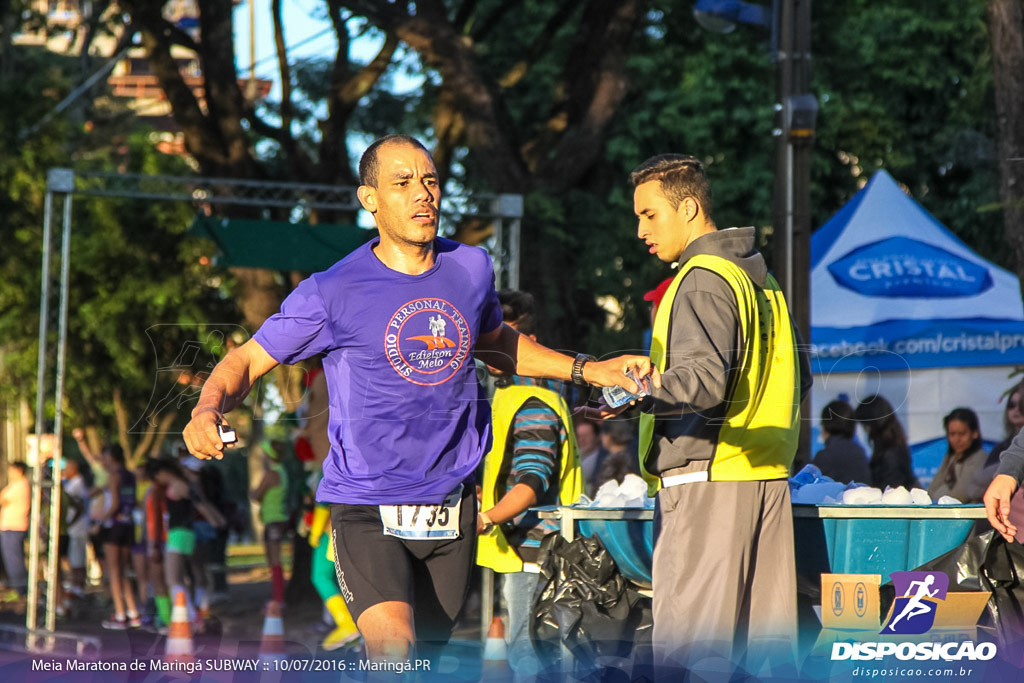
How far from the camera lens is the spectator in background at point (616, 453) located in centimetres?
1047

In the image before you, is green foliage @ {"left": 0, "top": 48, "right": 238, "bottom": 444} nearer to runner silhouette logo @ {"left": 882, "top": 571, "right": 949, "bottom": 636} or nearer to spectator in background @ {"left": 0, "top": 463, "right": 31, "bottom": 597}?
spectator in background @ {"left": 0, "top": 463, "right": 31, "bottom": 597}

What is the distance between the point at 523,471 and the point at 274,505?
735 centimetres

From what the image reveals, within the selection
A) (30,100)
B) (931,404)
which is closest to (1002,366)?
(931,404)

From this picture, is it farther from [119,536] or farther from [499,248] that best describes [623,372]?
[119,536]

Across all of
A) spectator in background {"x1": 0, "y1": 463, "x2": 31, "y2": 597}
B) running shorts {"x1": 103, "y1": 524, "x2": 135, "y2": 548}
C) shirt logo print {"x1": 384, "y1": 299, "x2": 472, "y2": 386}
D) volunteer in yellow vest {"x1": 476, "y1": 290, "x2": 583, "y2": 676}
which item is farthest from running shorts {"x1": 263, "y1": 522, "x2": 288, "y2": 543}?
shirt logo print {"x1": 384, "y1": 299, "x2": 472, "y2": 386}

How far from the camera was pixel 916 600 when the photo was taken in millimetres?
4805

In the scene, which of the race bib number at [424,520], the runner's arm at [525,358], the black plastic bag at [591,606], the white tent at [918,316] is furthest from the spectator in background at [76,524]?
the race bib number at [424,520]

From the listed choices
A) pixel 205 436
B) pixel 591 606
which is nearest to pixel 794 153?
pixel 591 606

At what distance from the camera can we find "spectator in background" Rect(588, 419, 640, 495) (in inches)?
412

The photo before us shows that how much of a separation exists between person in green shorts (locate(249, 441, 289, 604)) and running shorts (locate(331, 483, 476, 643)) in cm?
825

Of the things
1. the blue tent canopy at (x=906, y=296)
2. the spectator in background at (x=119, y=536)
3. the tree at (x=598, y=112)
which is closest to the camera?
the blue tent canopy at (x=906, y=296)

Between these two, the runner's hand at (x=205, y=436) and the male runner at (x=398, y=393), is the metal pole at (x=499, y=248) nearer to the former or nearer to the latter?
the male runner at (x=398, y=393)

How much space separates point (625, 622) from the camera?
5457 mm

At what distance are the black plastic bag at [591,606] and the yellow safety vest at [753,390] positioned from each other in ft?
3.85
